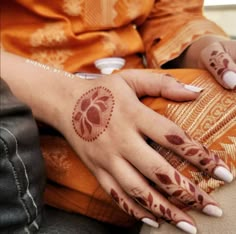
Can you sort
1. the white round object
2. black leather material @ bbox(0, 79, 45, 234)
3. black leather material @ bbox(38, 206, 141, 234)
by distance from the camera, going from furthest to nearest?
the white round object, black leather material @ bbox(38, 206, 141, 234), black leather material @ bbox(0, 79, 45, 234)

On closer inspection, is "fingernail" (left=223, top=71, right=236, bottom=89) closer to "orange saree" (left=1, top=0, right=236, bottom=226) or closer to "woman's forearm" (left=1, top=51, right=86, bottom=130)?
"orange saree" (left=1, top=0, right=236, bottom=226)

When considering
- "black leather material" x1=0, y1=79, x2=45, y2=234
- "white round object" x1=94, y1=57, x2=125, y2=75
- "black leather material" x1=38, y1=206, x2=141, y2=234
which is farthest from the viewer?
"white round object" x1=94, y1=57, x2=125, y2=75

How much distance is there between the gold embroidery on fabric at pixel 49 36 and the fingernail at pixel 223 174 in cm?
40

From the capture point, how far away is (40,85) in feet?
1.92

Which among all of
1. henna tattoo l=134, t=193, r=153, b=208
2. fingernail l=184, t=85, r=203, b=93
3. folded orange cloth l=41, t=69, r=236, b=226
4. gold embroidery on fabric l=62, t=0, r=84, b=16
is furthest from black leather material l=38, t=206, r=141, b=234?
gold embroidery on fabric l=62, t=0, r=84, b=16

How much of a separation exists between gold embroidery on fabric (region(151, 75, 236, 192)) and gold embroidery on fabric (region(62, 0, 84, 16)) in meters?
0.32

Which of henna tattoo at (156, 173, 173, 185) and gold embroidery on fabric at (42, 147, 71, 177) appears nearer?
henna tattoo at (156, 173, 173, 185)

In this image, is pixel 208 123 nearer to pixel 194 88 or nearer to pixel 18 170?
pixel 194 88

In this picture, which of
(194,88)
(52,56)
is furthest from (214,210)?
(52,56)

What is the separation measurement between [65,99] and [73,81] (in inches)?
1.2

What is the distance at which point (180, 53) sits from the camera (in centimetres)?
74

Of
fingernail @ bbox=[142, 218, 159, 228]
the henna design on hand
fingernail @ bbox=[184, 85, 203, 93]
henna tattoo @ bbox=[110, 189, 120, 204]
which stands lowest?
fingernail @ bbox=[142, 218, 159, 228]

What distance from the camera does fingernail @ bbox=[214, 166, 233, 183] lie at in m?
0.43

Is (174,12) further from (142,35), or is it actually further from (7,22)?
(7,22)
